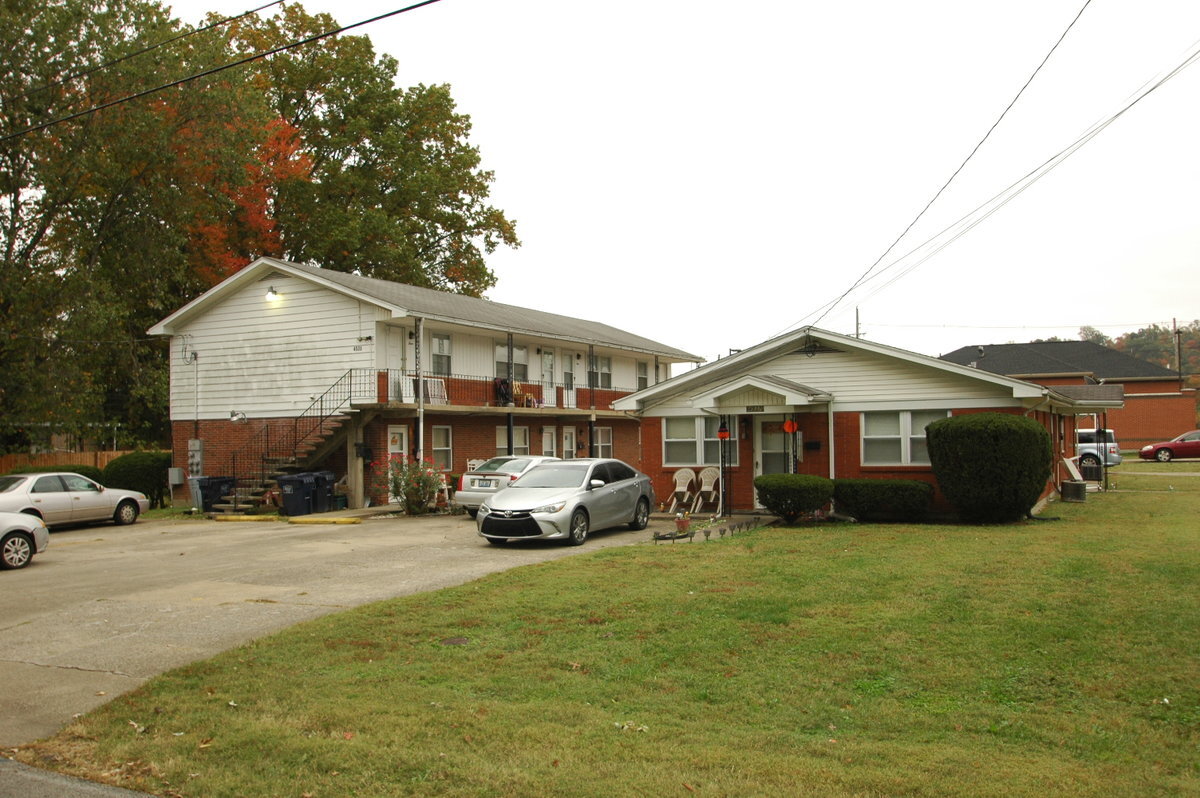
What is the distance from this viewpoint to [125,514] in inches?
861

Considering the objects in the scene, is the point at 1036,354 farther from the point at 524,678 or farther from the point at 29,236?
the point at 524,678

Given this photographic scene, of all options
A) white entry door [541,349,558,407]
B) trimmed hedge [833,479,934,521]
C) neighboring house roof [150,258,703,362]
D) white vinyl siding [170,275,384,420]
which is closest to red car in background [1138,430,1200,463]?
neighboring house roof [150,258,703,362]

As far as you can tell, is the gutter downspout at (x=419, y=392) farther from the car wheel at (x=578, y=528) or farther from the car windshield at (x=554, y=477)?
the car wheel at (x=578, y=528)

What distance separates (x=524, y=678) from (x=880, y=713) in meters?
2.62

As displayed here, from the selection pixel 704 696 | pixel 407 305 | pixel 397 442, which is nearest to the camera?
pixel 704 696

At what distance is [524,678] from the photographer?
7.03 metres

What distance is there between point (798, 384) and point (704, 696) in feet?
48.0

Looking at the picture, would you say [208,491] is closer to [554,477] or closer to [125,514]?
[125,514]

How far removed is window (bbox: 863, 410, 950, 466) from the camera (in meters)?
19.6

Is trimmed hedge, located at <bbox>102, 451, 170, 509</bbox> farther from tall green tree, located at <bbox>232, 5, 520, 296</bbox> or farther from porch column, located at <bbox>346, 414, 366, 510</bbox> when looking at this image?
tall green tree, located at <bbox>232, 5, 520, 296</bbox>

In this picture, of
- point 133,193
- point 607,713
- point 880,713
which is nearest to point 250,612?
point 607,713

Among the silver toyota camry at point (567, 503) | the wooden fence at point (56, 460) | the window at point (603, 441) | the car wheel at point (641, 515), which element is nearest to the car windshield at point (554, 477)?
the silver toyota camry at point (567, 503)

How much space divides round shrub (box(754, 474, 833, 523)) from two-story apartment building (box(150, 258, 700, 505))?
10.7 metres

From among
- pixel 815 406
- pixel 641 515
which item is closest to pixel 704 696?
pixel 641 515
